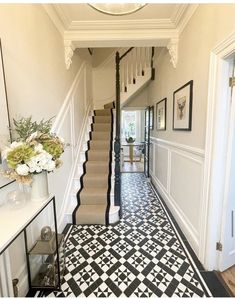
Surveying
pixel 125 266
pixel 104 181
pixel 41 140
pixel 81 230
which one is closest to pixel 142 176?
pixel 104 181

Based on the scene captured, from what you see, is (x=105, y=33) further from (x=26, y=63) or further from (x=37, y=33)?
(x=26, y=63)

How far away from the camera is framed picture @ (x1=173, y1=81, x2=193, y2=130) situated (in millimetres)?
2104

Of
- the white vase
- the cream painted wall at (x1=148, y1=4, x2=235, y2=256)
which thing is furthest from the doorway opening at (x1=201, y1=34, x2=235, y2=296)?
the white vase

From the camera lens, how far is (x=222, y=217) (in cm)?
166

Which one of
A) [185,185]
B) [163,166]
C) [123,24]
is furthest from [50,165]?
[163,166]

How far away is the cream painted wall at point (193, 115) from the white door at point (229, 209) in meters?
0.24

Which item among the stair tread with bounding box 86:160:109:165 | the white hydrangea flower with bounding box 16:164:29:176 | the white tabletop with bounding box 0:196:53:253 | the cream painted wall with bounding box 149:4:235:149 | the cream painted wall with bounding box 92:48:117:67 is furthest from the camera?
the cream painted wall with bounding box 92:48:117:67

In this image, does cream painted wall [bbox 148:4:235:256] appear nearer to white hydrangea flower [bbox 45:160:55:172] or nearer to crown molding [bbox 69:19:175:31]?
crown molding [bbox 69:19:175:31]

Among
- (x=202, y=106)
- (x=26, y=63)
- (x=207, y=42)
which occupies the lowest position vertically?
(x=202, y=106)

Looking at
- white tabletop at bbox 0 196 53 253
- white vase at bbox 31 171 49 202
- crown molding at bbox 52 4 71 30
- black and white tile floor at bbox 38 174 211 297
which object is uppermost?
crown molding at bbox 52 4 71 30

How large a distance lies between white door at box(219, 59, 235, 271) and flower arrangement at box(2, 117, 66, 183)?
1.40 meters

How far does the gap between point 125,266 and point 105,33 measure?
2.88 metres

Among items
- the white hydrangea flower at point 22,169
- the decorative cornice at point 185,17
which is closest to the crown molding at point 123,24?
the decorative cornice at point 185,17

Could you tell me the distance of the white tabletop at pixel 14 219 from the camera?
35.8 inches
